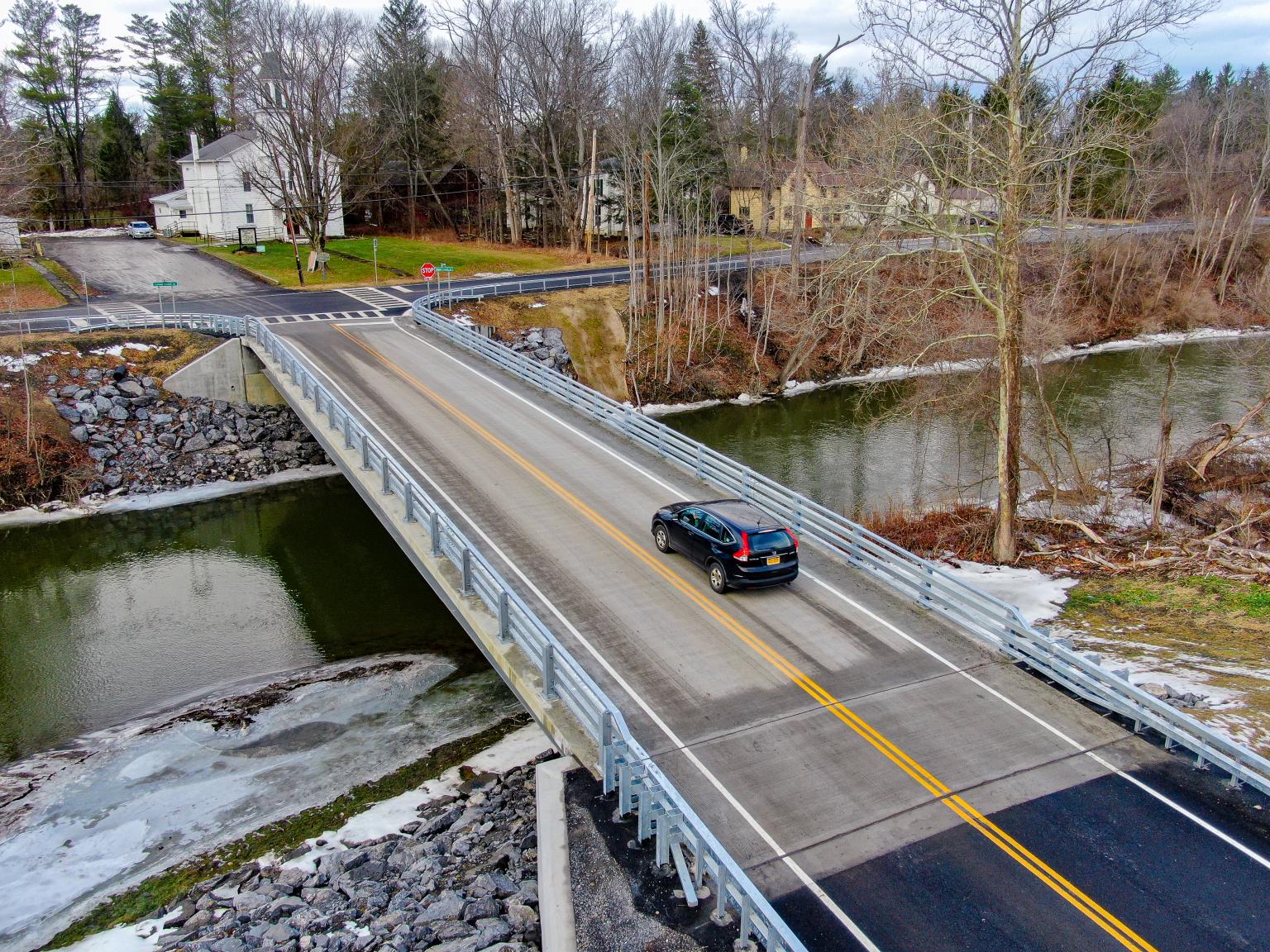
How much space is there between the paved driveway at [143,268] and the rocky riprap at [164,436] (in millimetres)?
13883

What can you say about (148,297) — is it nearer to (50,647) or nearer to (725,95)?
(50,647)

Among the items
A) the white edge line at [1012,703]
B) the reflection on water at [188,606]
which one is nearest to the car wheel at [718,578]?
the white edge line at [1012,703]

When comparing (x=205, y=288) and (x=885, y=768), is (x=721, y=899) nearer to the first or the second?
(x=885, y=768)

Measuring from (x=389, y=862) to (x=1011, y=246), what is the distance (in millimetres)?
16974

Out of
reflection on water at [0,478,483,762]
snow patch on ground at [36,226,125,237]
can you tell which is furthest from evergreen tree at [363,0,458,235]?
reflection on water at [0,478,483,762]

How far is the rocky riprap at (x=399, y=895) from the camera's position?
1084cm

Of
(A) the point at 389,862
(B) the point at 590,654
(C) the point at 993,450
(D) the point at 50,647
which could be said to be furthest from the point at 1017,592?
(D) the point at 50,647

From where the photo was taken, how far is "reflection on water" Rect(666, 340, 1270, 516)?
31.8m

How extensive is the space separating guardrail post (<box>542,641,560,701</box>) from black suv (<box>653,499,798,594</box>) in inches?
168

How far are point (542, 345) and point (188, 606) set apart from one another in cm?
2272

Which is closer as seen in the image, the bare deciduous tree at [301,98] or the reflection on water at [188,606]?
the reflection on water at [188,606]

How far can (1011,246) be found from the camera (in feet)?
64.3

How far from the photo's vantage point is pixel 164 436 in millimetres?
33781

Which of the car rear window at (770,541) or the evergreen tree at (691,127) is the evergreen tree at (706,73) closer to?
the evergreen tree at (691,127)
